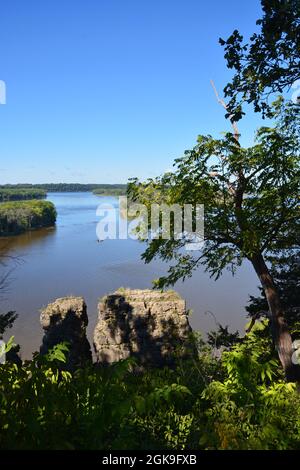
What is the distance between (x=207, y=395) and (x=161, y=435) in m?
0.91

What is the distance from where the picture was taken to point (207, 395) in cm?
449

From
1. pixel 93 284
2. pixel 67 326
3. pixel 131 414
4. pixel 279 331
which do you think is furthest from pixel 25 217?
pixel 131 414

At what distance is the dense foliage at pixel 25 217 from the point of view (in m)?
88.8

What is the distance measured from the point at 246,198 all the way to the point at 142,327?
7561 mm

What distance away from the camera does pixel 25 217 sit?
96.8m

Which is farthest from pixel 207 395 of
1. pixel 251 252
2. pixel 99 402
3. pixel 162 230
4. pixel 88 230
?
pixel 88 230

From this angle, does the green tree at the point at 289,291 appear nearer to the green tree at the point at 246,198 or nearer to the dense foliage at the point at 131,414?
the green tree at the point at 246,198

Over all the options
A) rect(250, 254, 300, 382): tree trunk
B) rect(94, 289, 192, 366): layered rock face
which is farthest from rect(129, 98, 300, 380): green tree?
rect(94, 289, 192, 366): layered rock face

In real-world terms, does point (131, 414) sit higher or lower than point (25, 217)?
higher

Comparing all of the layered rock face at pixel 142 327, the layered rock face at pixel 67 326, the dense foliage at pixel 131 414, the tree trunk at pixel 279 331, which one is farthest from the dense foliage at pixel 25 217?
the dense foliage at pixel 131 414

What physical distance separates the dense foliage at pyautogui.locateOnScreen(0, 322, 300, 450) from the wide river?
17.9 metres

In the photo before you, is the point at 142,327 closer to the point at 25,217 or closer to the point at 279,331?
the point at 279,331

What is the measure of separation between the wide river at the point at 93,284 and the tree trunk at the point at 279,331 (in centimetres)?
1280
